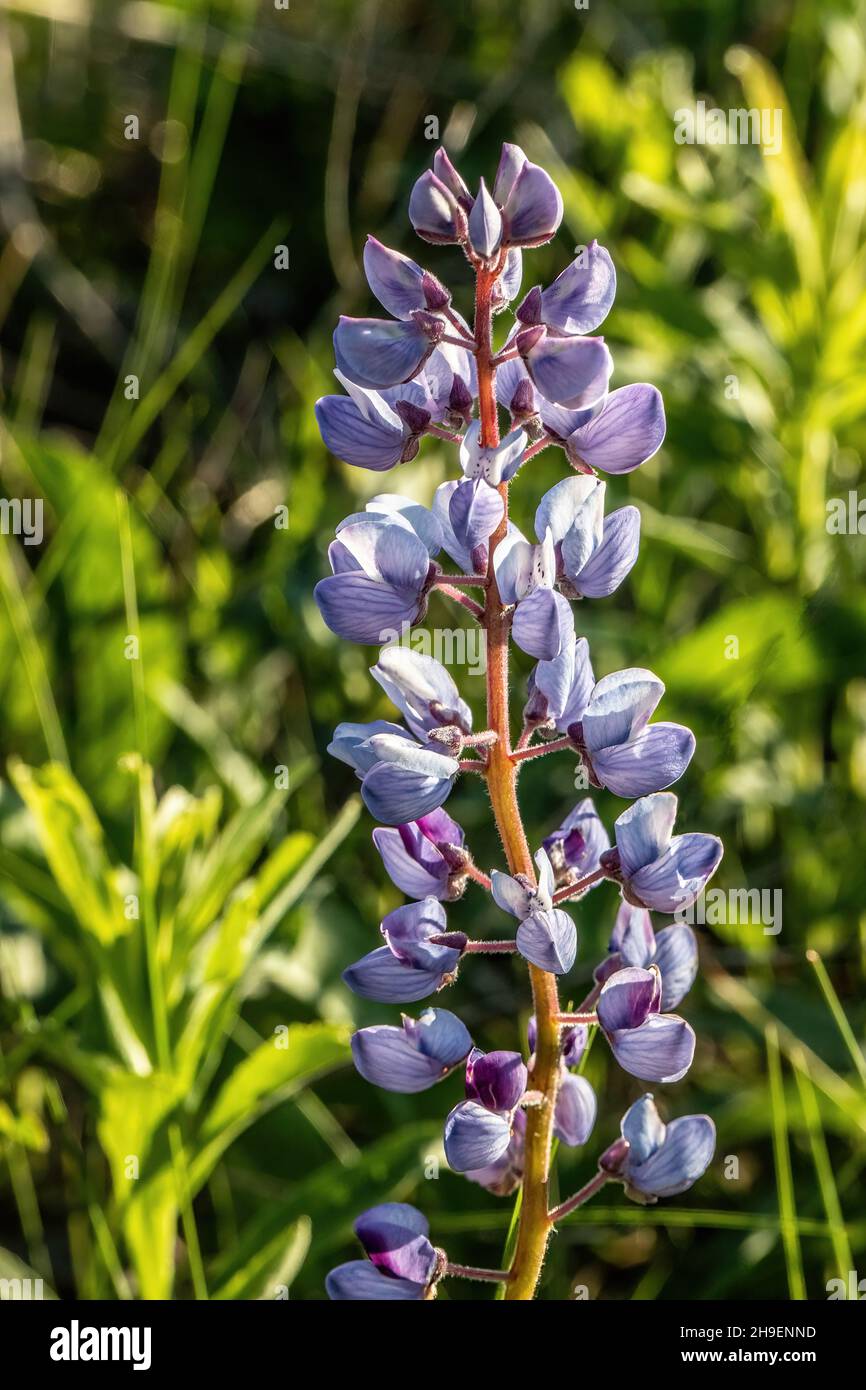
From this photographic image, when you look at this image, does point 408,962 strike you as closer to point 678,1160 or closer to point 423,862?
point 423,862

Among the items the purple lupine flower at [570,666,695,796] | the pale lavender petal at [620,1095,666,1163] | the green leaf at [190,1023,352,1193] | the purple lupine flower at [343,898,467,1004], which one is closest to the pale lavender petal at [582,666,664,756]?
the purple lupine flower at [570,666,695,796]

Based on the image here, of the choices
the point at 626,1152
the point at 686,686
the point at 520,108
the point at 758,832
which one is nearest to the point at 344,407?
the point at 626,1152

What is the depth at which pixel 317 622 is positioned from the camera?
2762 millimetres

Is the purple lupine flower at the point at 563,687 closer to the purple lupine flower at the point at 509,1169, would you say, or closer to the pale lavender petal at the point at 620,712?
the pale lavender petal at the point at 620,712

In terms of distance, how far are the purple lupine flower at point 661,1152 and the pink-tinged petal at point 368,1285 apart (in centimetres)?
23

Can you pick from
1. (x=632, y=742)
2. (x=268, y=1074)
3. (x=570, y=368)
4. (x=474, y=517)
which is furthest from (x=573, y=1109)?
(x=570, y=368)

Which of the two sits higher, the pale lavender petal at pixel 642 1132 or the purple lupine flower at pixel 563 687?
the purple lupine flower at pixel 563 687

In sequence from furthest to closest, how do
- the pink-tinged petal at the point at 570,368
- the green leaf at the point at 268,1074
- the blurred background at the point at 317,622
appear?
1. the blurred background at the point at 317,622
2. the green leaf at the point at 268,1074
3. the pink-tinged petal at the point at 570,368

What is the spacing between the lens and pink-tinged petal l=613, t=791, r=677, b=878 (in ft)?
4.42

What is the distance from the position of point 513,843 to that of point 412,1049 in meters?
0.22

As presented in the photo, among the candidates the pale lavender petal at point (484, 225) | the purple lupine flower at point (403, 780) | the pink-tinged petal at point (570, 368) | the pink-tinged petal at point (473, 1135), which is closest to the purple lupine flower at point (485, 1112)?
the pink-tinged petal at point (473, 1135)

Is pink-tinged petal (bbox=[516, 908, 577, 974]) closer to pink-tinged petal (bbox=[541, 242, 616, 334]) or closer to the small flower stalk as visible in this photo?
the small flower stalk

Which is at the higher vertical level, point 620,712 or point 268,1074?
point 620,712

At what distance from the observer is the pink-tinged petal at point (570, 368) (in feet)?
4.18
